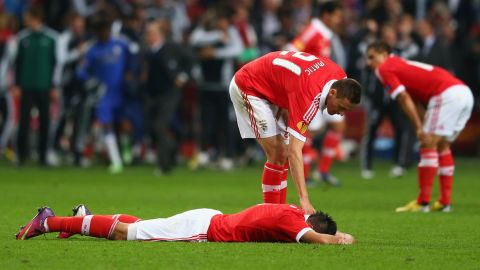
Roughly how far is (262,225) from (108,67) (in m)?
12.6

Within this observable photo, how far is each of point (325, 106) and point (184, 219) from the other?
1.95 metres

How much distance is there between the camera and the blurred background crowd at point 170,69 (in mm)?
22094

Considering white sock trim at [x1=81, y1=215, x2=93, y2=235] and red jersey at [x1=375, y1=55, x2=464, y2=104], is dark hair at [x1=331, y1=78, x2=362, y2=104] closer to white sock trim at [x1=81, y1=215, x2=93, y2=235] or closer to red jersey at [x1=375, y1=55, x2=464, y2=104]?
white sock trim at [x1=81, y1=215, x2=93, y2=235]

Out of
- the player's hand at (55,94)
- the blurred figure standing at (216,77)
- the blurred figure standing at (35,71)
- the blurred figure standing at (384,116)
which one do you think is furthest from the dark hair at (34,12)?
the blurred figure standing at (384,116)

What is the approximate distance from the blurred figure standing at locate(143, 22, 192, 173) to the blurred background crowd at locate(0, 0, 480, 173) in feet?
0.08

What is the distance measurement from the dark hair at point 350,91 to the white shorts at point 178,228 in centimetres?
166

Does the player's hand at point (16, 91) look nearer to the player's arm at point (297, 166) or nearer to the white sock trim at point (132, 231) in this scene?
the player's arm at point (297, 166)

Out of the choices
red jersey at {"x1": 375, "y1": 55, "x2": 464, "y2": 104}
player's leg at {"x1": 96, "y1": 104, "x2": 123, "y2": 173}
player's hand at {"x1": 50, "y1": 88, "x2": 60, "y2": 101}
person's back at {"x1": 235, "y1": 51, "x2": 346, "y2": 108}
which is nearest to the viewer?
person's back at {"x1": 235, "y1": 51, "x2": 346, "y2": 108}

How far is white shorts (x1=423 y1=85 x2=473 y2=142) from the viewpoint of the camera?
558 inches

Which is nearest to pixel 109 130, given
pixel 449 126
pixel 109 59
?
pixel 109 59

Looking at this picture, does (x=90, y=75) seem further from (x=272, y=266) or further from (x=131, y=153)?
(x=272, y=266)

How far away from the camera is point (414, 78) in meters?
14.2

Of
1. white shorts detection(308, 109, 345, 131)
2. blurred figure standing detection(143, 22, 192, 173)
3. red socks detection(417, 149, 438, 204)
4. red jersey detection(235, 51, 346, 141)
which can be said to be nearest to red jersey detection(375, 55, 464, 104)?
red socks detection(417, 149, 438, 204)

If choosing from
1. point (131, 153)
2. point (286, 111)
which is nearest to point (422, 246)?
point (286, 111)
